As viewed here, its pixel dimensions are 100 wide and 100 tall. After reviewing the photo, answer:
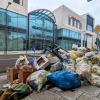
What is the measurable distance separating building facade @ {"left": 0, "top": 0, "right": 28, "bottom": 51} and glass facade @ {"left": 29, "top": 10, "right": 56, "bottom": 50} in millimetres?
1503

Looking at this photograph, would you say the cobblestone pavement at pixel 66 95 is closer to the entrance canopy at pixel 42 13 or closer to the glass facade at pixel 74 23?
the entrance canopy at pixel 42 13

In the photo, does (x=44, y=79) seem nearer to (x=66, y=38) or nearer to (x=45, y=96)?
(x=45, y=96)

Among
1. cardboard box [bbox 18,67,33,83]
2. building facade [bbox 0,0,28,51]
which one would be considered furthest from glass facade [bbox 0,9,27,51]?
cardboard box [bbox 18,67,33,83]

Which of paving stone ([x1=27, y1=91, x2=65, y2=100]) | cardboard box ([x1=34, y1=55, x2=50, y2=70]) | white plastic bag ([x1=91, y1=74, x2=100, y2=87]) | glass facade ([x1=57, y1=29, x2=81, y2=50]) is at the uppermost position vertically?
glass facade ([x1=57, y1=29, x2=81, y2=50])

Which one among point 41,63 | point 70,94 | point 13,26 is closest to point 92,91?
point 70,94

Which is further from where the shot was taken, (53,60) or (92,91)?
(53,60)

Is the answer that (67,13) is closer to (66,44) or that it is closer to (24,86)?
(66,44)

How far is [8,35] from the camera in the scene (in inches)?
1050

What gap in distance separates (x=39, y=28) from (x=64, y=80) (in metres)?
28.5

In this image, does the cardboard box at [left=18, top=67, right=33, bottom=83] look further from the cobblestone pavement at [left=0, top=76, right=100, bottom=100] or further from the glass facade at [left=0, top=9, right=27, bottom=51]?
the glass facade at [left=0, top=9, right=27, bottom=51]

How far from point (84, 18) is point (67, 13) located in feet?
34.2

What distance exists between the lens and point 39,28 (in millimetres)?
32281

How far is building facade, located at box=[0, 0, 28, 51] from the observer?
2575cm

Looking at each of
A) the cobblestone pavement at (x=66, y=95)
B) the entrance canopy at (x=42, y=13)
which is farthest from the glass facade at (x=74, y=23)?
the cobblestone pavement at (x=66, y=95)
